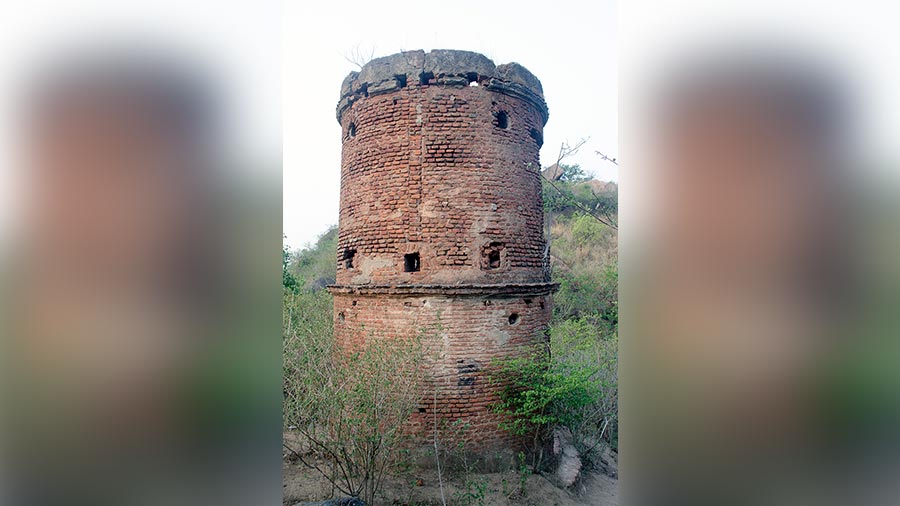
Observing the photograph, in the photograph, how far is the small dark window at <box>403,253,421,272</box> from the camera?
682 cm

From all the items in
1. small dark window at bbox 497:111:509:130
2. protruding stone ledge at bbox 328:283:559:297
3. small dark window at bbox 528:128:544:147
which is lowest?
protruding stone ledge at bbox 328:283:559:297

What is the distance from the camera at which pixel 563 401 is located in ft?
23.4

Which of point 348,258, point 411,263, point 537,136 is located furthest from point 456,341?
point 537,136

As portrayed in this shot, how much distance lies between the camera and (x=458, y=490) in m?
6.28

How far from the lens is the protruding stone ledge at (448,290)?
6562 millimetres

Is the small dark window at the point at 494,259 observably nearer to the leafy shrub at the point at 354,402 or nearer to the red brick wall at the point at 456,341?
the red brick wall at the point at 456,341

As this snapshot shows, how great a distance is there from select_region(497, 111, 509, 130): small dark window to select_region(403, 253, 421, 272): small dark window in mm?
2759

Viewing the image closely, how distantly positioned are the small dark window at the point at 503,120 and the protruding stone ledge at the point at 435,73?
38 cm

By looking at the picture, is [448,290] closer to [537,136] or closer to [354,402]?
[354,402]
